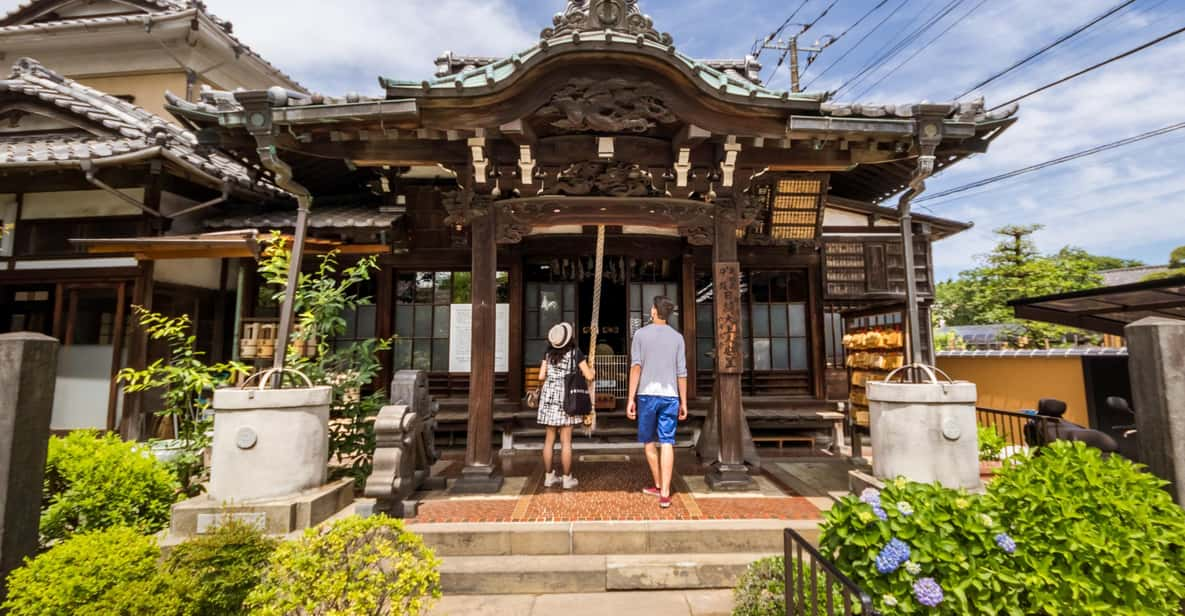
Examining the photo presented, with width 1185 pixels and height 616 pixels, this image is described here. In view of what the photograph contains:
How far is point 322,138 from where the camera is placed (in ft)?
18.1

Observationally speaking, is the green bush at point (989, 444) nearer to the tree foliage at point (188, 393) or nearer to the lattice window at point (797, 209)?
the lattice window at point (797, 209)

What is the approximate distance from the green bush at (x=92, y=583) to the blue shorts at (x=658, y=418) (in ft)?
12.8

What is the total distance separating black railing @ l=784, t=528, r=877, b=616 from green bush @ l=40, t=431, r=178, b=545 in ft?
18.7

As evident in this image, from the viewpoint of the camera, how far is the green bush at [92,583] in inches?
97.8

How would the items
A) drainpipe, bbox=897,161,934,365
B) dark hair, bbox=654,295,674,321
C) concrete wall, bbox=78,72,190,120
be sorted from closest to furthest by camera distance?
drainpipe, bbox=897,161,934,365, dark hair, bbox=654,295,674,321, concrete wall, bbox=78,72,190,120

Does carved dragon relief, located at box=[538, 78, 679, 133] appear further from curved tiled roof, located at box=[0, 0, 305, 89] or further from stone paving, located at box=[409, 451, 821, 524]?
curved tiled roof, located at box=[0, 0, 305, 89]

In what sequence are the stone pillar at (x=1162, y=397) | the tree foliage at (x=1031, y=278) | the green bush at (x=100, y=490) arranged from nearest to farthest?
the stone pillar at (x=1162, y=397)
the green bush at (x=100, y=490)
the tree foliage at (x=1031, y=278)

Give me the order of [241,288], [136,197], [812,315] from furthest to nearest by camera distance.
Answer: [812,315] → [241,288] → [136,197]

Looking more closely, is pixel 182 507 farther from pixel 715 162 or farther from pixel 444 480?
pixel 715 162

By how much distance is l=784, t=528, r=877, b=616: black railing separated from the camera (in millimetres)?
2111

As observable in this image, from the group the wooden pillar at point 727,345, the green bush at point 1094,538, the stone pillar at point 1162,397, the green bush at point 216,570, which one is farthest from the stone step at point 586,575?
the stone pillar at point 1162,397

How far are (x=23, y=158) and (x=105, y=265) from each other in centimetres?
189

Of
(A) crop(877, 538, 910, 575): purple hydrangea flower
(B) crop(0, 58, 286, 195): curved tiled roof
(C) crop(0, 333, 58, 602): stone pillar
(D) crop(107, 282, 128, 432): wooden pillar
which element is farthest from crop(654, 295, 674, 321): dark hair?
(D) crop(107, 282, 128, 432): wooden pillar

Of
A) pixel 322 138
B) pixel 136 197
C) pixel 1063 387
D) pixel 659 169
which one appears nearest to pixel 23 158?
pixel 136 197
